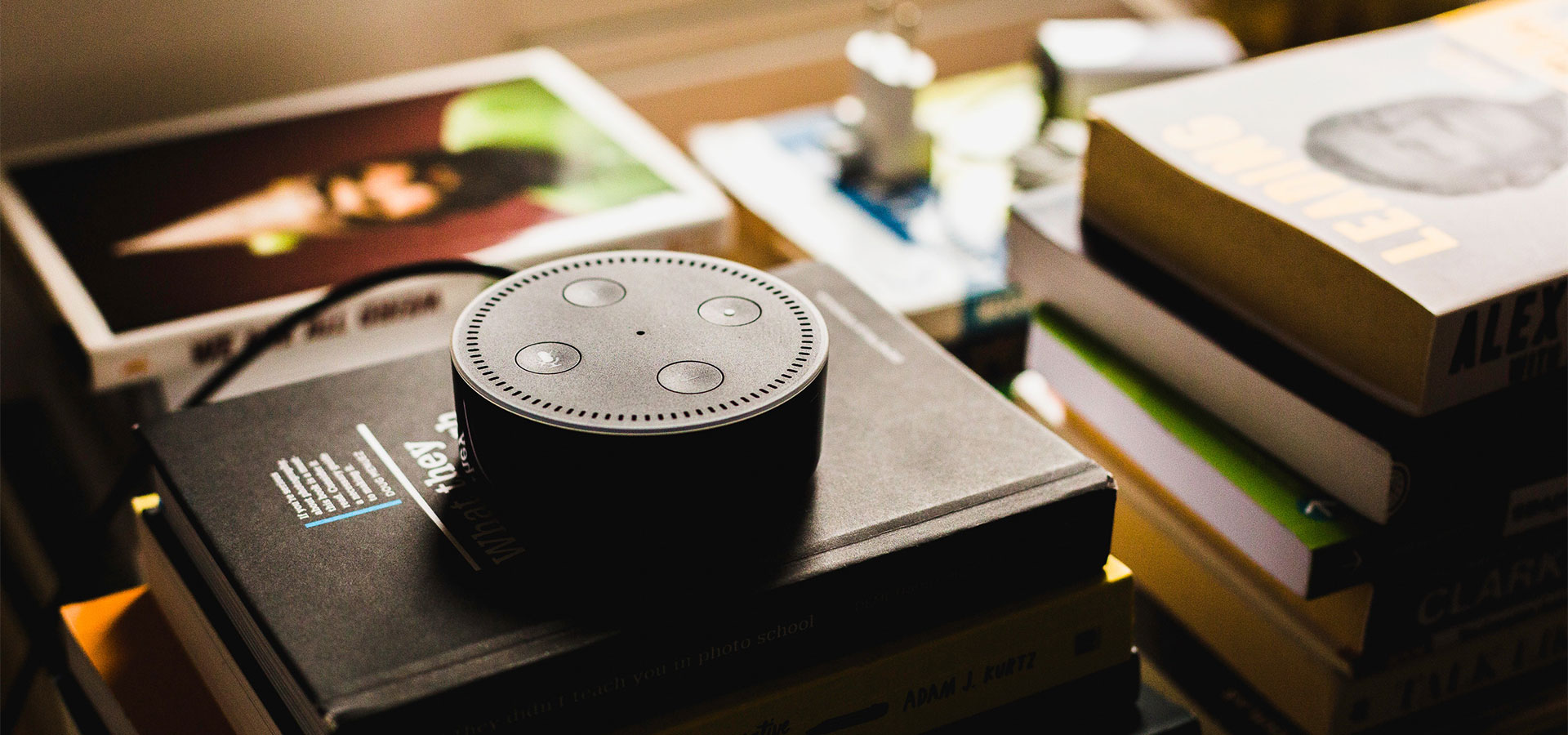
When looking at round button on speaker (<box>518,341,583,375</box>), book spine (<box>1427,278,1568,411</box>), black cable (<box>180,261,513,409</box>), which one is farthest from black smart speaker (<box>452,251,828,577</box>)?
book spine (<box>1427,278,1568,411</box>)

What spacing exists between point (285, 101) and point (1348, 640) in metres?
0.74

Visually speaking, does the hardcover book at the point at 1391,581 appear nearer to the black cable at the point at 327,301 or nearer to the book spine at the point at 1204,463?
the book spine at the point at 1204,463

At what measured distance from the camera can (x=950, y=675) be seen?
0.47m

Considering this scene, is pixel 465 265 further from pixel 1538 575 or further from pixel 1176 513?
pixel 1538 575

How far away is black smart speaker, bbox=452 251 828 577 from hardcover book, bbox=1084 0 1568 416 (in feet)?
0.70

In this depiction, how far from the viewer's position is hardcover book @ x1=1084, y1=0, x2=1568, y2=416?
0.51 m

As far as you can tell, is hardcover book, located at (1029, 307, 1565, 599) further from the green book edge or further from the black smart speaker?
the black smart speaker

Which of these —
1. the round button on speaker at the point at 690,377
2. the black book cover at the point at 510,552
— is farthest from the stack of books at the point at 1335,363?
the round button on speaker at the point at 690,377

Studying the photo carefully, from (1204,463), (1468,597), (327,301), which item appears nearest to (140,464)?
(327,301)

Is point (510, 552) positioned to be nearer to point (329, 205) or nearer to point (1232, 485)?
point (1232, 485)

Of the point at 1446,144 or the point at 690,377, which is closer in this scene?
the point at 690,377

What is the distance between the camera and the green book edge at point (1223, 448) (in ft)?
1.74

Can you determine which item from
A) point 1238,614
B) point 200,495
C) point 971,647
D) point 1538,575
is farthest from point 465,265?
point 1538,575

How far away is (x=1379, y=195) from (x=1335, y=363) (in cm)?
8
